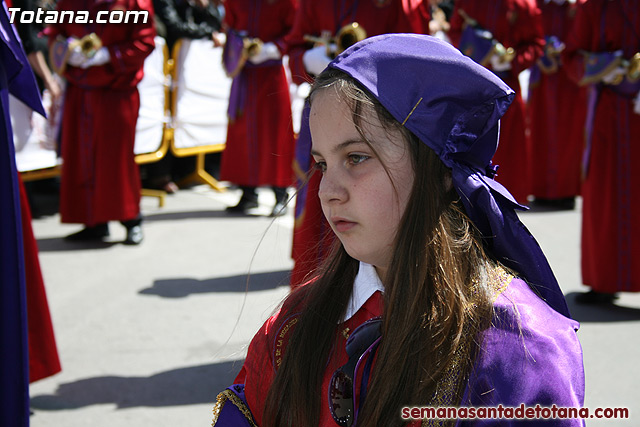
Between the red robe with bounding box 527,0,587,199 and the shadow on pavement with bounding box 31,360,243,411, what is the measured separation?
443cm

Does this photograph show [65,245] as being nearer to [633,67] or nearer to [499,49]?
→ [499,49]

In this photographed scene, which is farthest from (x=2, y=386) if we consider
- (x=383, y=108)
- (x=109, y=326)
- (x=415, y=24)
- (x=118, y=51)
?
(x=118, y=51)

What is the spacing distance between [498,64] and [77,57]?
2.79 meters

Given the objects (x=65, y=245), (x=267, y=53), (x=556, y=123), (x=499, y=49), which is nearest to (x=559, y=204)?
(x=556, y=123)

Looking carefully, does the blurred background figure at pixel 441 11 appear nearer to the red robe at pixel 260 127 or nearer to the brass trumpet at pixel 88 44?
the red robe at pixel 260 127

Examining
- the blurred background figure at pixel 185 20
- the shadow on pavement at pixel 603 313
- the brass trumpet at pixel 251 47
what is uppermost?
the blurred background figure at pixel 185 20

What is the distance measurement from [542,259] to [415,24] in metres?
2.73

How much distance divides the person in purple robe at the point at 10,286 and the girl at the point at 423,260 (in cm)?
129

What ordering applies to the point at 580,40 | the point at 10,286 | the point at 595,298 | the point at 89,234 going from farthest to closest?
1. the point at 89,234
2. the point at 595,298
3. the point at 580,40
4. the point at 10,286

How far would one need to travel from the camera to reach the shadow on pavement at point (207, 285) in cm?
450

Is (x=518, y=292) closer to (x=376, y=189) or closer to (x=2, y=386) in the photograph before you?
(x=376, y=189)

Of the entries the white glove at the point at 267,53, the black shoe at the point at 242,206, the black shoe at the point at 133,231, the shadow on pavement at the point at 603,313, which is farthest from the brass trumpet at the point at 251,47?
the shadow on pavement at the point at 603,313

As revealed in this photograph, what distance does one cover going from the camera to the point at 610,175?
14.1 ft

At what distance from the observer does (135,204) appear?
5375 mm
